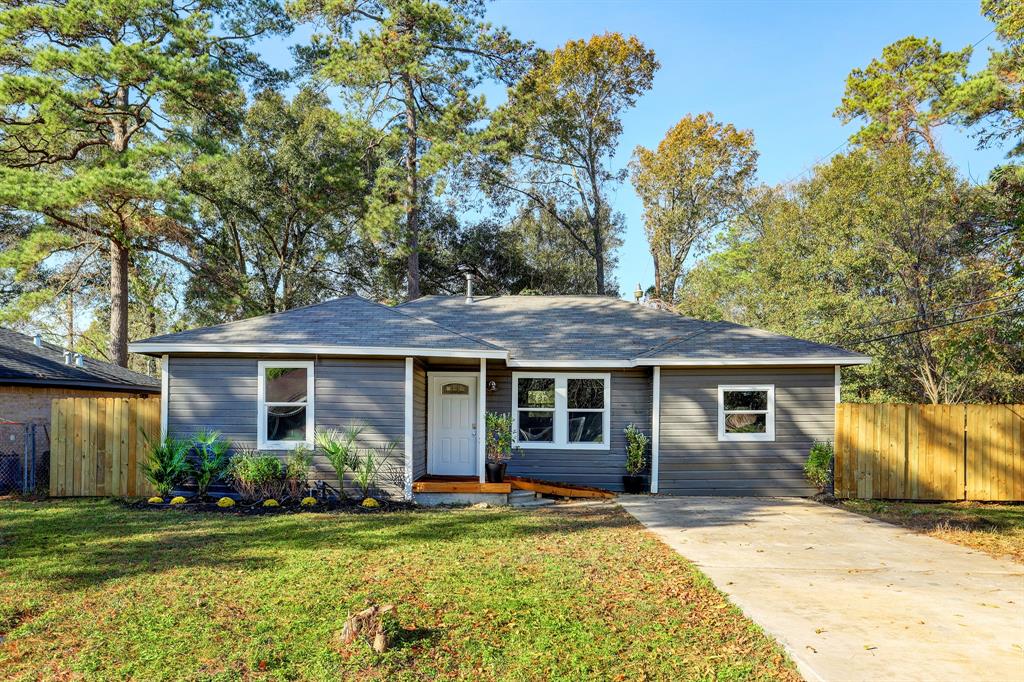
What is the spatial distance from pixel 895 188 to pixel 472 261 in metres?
14.5

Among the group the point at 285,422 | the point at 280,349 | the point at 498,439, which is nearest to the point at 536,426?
the point at 498,439

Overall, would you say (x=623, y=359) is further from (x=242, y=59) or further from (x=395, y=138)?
(x=242, y=59)

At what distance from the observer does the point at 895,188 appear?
18.9m

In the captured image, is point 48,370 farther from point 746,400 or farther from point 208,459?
point 746,400

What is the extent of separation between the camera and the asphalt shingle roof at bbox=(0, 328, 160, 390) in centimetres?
1343

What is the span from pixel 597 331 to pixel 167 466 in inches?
324

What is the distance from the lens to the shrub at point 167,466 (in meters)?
10.3

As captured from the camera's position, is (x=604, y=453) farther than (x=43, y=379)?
No

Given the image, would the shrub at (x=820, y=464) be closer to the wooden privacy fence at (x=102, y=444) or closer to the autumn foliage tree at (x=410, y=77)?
the wooden privacy fence at (x=102, y=444)

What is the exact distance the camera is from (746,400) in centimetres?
1244

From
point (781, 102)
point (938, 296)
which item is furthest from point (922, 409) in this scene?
point (781, 102)

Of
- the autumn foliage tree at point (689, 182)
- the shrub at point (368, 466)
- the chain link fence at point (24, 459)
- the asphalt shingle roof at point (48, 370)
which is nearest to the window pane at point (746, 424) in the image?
the shrub at point (368, 466)

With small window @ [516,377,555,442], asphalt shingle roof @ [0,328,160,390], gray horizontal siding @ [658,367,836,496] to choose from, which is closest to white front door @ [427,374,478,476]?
small window @ [516,377,555,442]

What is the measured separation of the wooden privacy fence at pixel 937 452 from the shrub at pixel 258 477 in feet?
31.6
